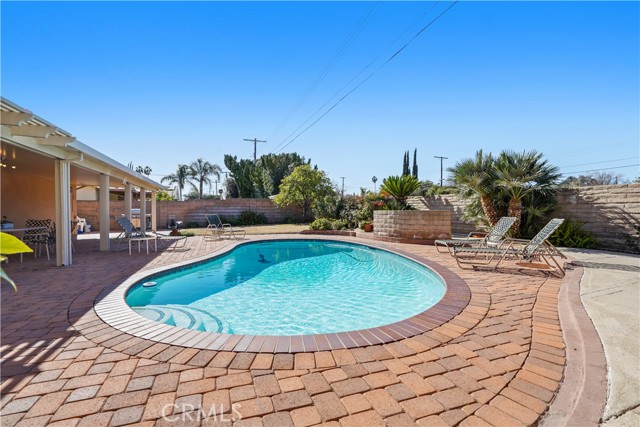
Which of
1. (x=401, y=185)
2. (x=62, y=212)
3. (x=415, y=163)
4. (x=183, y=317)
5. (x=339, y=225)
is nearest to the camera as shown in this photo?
(x=183, y=317)

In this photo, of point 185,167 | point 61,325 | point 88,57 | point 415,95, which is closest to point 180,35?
point 88,57

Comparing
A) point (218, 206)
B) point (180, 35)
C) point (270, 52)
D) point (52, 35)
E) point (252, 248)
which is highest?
point (270, 52)

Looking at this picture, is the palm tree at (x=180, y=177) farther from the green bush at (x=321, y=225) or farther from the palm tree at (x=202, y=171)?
the green bush at (x=321, y=225)

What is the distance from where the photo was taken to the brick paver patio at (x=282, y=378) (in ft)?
6.38

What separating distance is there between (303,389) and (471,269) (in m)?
5.36

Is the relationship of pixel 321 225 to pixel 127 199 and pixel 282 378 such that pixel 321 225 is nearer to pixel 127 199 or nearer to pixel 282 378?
pixel 127 199

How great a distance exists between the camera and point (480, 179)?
34.9 feet

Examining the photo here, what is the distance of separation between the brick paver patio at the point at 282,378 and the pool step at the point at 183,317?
1.10 m

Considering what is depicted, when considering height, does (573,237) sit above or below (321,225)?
below

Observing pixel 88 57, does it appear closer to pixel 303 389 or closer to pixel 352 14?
pixel 352 14

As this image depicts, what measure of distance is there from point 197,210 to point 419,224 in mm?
14866

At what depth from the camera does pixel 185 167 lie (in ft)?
130

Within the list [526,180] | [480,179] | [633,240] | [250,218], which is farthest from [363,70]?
[250,218]

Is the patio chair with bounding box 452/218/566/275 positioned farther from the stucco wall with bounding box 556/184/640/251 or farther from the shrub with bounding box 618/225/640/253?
the stucco wall with bounding box 556/184/640/251
